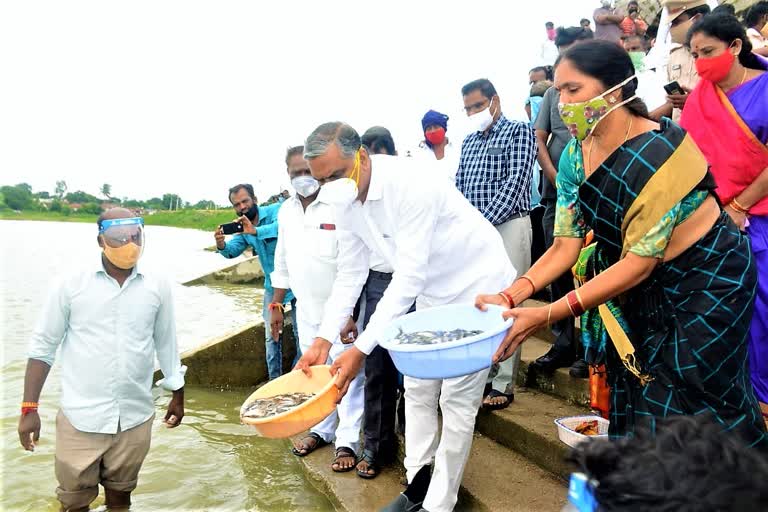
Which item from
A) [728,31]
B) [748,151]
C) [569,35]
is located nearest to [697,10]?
[569,35]

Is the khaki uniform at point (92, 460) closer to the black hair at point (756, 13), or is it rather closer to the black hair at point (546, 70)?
the black hair at point (756, 13)

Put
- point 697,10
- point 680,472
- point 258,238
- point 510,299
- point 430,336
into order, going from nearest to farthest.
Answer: point 680,472
point 510,299
point 430,336
point 697,10
point 258,238

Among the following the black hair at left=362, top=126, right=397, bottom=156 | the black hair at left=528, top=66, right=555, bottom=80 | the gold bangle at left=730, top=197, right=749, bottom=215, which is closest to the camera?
the gold bangle at left=730, top=197, right=749, bottom=215

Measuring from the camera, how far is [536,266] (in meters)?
2.53

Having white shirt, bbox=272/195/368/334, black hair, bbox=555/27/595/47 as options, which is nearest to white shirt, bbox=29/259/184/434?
white shirt, bbox=272/195/368/334

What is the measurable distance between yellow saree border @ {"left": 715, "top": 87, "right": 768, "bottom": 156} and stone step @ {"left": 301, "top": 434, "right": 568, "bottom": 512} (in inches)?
80.1

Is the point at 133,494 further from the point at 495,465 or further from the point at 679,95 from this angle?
the point at 679,95

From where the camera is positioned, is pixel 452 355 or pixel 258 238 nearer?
pixel 452 355

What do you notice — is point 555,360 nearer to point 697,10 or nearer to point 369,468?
point 369,468

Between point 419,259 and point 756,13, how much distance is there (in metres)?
3.88

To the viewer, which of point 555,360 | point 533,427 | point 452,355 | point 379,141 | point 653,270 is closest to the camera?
point 653,270

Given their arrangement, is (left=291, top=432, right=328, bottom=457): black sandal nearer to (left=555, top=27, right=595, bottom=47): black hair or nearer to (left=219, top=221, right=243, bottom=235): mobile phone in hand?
(left=219, top=221, right=243, bottom=235): mobile phone in hand

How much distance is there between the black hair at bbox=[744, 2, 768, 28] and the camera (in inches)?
183

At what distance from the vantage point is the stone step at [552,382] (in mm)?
3838
